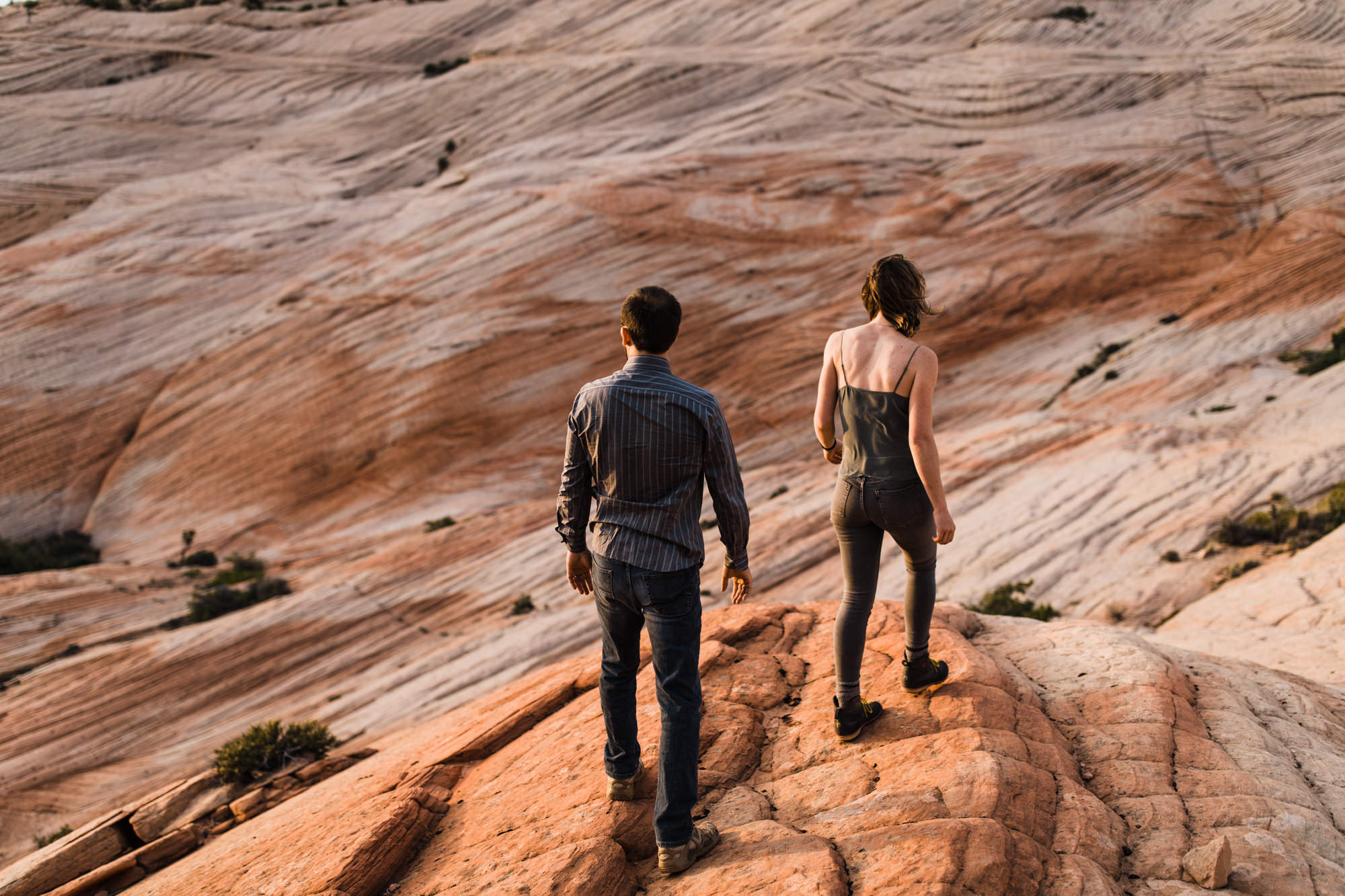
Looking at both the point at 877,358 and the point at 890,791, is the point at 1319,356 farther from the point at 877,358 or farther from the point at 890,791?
the point at 890,791

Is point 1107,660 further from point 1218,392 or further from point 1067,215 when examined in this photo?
point 1067,215

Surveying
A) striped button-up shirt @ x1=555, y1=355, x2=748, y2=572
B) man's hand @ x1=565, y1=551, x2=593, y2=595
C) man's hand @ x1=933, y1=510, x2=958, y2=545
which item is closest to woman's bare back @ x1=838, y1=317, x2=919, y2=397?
man's hand @ x1=933, y1=510, x2=958, y2=545

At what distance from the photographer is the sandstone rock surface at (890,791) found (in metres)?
3.85

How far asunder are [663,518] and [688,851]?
166 centimetres

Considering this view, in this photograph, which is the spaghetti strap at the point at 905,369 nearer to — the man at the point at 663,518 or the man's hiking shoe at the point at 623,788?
the man at the point at 663,518

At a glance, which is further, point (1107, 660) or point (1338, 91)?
point (1338, 91)

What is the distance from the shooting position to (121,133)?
1369 inches

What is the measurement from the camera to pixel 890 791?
173 inches

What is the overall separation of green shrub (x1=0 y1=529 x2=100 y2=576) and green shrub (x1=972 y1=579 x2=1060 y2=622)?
79.6 feet

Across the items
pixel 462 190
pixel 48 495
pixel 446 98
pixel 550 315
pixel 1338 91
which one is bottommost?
pixel 48 495

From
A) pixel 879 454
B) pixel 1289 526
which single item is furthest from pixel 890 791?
pixel 1289 526

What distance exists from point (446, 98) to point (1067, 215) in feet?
88.4

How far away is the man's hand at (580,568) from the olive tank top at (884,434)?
1.66 metres

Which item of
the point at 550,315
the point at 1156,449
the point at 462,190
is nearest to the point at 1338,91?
the point at 1156,449
